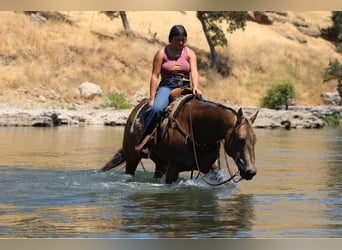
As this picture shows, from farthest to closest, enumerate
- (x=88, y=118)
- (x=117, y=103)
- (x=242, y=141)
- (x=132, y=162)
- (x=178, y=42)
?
(x=117, y=103)
(x=88, y=118)
(x=132, y=162)
(x=178, y=42)
(x=242, y=141)

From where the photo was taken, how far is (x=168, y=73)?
11.4m

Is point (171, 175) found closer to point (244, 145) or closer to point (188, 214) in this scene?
point (244, 145)

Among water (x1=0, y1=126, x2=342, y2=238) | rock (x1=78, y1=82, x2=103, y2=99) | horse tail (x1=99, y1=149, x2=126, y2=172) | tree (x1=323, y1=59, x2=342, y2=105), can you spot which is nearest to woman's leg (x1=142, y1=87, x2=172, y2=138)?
water (x1=0, y1=126, x2=342, y2=238)

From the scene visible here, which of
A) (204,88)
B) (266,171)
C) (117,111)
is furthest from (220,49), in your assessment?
(266,171)

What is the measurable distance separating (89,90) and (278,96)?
12083 millimetres

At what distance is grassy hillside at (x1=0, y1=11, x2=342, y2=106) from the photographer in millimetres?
52688

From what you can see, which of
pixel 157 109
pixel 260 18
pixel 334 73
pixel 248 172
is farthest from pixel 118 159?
pixel 260 18

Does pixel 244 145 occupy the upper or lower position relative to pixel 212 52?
upper

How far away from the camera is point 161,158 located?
11523 millimetres

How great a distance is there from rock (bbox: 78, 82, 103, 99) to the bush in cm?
1061

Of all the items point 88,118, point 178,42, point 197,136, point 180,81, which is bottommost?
point 88,118

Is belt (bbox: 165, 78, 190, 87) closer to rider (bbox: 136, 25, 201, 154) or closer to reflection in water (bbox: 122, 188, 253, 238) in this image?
rider (bbox: 136, 25, 201, 154)

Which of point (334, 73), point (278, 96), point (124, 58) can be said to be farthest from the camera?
point (334, 73)

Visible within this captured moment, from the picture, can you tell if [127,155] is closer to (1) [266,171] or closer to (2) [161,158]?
(2) [161,158]
